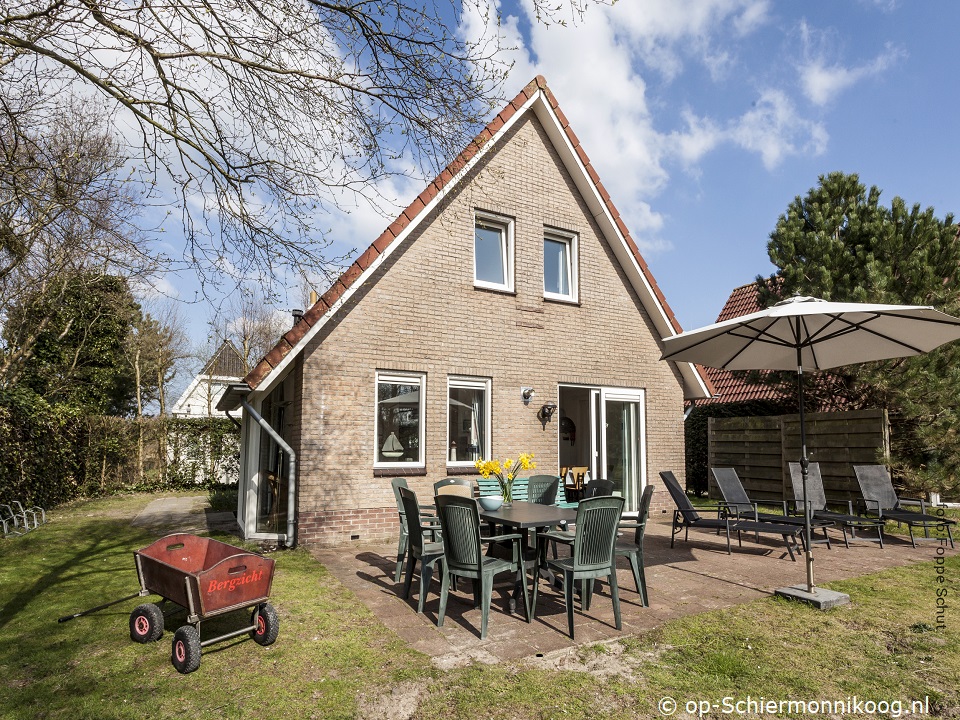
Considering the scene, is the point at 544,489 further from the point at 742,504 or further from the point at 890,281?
the point at 890,281

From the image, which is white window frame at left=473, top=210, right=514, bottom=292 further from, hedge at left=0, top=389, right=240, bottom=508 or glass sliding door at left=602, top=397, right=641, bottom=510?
hedge at left=0, top=389, right=240, bottom=508

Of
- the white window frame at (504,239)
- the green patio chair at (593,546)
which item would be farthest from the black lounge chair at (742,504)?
the white window frame at (504,239)

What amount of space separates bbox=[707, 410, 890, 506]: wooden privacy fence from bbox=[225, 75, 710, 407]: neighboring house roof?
2.15 metres

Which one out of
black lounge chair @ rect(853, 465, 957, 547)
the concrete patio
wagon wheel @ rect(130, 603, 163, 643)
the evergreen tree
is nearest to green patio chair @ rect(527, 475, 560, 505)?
the concrete patio

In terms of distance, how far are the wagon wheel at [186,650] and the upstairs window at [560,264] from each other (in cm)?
841

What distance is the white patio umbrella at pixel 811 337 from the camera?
5434 mm

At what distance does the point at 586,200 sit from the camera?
11648mm

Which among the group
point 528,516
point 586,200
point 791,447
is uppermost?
point 586,200

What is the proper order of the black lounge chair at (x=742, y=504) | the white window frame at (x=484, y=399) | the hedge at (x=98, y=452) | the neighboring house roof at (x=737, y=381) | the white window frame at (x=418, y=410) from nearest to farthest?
the black lounge chair at (x=742, y=504), the white window frame at (x=418, y=410), the white window frame at (x=484, y=399), the hedge at (x=98, y=452), the neighboring house roof at (x=737, y=381)

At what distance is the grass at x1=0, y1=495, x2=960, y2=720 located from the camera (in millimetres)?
3541

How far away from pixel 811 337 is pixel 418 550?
4614mm

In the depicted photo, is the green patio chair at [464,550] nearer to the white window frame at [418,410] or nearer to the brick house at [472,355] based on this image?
the brick house at [472,355]

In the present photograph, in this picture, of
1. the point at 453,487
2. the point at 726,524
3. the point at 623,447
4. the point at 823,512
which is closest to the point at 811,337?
the point at 726,524

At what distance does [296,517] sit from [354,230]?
14.1 ft
